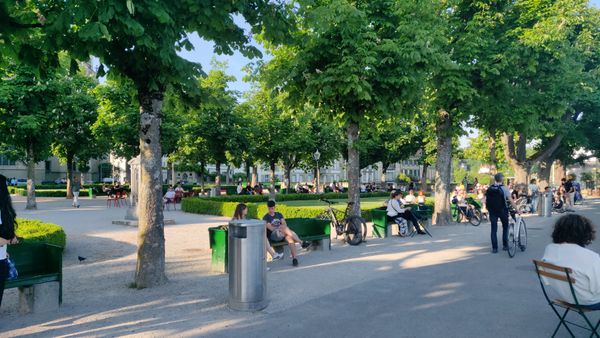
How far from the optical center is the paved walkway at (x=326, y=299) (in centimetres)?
543

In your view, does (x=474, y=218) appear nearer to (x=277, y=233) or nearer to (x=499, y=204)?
(x=499, y=204)

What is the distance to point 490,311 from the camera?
6.05 metres

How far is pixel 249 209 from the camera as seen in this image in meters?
20.2

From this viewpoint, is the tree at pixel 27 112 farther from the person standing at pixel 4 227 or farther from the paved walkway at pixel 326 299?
the person standing at pixel 4 227

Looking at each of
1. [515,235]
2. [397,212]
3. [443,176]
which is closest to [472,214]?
[443,176]

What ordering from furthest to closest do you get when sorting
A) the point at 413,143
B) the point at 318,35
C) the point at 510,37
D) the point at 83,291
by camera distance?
the point at 413,143
the point at 510,37
the point at 318,35
the point at 83,291

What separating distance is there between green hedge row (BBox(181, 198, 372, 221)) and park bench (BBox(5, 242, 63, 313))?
406 inches

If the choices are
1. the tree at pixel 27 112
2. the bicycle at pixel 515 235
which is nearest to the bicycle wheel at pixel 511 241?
the bicycle at pixel 515 235

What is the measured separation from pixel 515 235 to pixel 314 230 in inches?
179

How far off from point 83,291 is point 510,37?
16023 millimetres

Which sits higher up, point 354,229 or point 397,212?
point 397,212

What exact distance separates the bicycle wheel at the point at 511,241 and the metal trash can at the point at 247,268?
615 cm

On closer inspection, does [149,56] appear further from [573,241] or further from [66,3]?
[573,241]

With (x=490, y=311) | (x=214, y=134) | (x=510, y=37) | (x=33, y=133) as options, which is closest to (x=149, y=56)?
(x=490, y=311)
